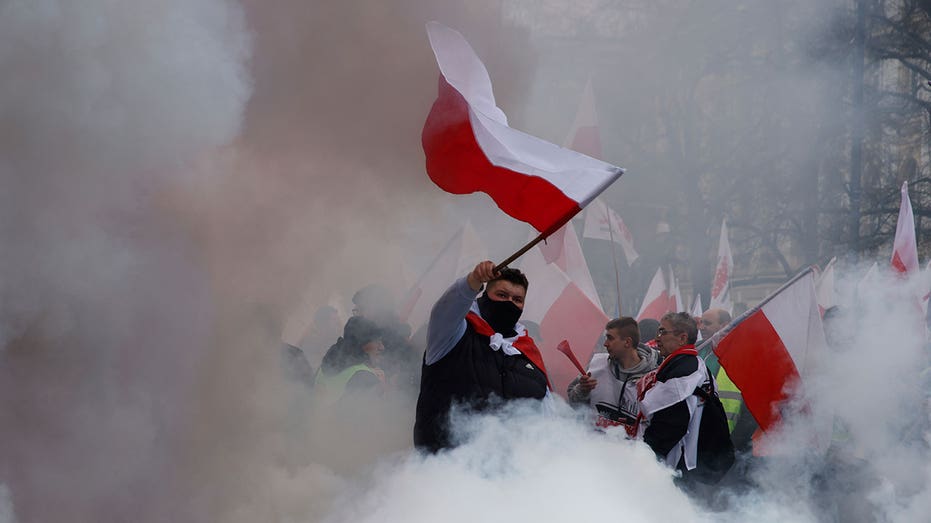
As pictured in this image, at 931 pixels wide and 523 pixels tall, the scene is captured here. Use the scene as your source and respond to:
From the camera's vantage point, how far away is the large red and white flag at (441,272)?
214 inches

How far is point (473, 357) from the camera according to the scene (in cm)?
326

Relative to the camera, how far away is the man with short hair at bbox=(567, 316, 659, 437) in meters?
4.35

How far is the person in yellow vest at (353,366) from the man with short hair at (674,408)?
4.21ft

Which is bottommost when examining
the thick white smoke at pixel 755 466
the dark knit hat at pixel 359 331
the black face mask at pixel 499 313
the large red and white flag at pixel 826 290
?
the thick white smoke at pixel 755 466

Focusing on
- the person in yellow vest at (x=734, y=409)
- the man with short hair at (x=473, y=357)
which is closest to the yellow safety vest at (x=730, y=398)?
the person in yellow vest at (x=734, y=409)

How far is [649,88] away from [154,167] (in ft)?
47.4

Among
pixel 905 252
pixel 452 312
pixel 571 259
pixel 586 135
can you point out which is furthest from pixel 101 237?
pixel 905 252

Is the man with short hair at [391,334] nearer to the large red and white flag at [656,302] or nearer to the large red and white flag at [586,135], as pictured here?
the large red and white flag at [586,135]

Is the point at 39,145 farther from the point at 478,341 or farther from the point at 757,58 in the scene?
the point at 757,58

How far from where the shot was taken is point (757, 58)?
1550 cm

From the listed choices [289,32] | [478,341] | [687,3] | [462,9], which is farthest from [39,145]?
[687,3]

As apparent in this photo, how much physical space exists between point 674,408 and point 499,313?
99 centimetres

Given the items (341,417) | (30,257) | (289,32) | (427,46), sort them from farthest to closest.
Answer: (341,417) → (427,46) → (289,32) → (30,257)

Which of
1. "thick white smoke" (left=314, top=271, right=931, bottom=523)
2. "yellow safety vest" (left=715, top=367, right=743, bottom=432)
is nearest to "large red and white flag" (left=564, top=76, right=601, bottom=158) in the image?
"thick white smoke" (left=314, top=271, right=931, bottom=523)
